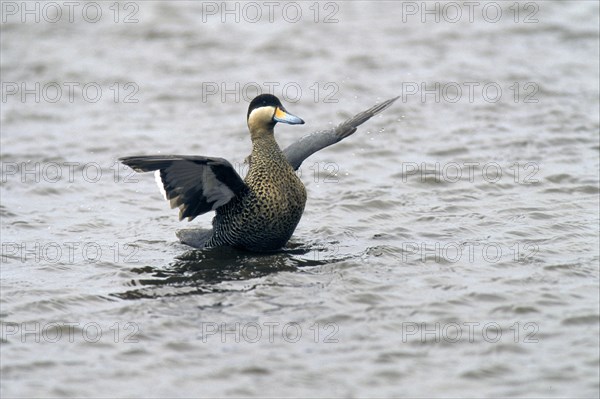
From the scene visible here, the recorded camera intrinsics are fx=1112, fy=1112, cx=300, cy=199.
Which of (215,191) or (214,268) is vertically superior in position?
(215,191)

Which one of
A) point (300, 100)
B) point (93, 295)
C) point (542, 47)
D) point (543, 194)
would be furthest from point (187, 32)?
point (93, 295)

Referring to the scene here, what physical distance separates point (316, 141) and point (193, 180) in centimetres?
143

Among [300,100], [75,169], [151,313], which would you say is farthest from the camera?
[300,100]

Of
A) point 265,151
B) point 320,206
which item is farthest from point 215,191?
point 320,206

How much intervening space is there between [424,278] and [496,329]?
1.07m

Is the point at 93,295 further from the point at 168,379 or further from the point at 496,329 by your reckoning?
the point at 496,329

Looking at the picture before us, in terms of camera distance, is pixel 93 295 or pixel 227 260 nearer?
pixel 93 295

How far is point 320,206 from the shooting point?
32.4ft

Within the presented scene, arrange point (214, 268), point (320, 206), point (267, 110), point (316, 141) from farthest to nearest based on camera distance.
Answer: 1. point (320, 206)
2. point (316, 141)
3. point (267, 110)
4. point (214, 268)

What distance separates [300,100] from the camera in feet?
42.4

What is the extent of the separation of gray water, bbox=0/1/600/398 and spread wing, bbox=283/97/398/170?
0.64m

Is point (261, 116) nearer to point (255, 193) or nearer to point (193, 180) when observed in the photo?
point (255, 193)

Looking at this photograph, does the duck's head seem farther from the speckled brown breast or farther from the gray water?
the gray water

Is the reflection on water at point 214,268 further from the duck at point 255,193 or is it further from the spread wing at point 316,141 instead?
the spread wing at point 316,141
